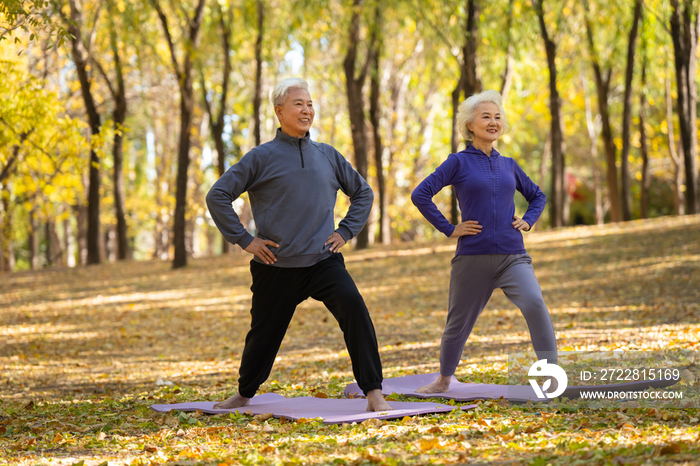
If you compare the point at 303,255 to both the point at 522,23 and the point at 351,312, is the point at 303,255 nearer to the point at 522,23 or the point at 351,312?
the point at 351,312

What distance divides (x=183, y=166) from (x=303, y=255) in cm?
1269

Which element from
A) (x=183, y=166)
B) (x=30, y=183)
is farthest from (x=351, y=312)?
(x=30, y=183)

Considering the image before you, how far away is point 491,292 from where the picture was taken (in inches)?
170

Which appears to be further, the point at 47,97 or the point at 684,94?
the point at 684,94

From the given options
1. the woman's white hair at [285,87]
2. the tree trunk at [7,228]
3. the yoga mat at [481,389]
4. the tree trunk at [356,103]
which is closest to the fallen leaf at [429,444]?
the yoga mat at [481,389]

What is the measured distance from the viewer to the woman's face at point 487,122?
4.40 meters

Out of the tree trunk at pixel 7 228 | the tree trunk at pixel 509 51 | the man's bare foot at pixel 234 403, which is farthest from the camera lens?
the tree trunk at pixel 7 228

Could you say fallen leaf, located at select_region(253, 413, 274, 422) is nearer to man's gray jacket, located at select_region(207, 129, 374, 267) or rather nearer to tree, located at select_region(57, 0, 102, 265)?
man's gray jacket, located at select_region(207, 129, 374, 267)

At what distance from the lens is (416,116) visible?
28.0 meters

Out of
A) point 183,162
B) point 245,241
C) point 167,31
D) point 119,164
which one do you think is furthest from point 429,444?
point 119,164

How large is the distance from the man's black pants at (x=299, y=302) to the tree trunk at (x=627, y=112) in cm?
1560

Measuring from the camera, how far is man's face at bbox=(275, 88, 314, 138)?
4.18m

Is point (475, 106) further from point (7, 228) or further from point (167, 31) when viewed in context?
point (7, 228)

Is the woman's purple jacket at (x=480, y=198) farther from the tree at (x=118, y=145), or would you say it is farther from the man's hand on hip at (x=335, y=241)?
the tree at (x=118, y=145)
